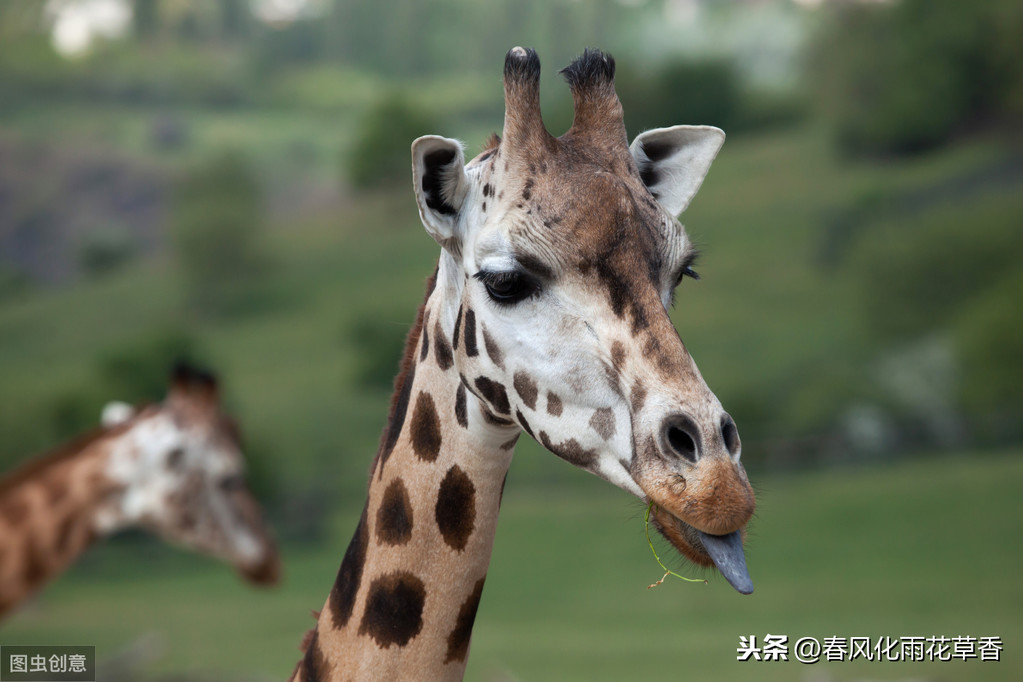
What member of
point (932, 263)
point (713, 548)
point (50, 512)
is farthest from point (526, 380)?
point (932, 263)

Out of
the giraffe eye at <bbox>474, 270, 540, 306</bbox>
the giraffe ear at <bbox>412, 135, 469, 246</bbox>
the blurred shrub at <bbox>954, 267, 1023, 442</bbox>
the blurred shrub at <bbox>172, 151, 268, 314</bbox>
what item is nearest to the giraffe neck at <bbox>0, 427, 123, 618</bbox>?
the giraffe ear at <bbox>412, 135, 469, 246</bbox>

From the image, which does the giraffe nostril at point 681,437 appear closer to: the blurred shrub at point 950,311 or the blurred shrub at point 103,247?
the blurred shrub at point 950,311

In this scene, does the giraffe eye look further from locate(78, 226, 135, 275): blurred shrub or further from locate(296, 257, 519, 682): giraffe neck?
locate(78, 226, 135, 275): blurred shrub

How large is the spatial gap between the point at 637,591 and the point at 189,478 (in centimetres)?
753

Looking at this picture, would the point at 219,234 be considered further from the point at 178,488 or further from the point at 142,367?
the point at 178,488

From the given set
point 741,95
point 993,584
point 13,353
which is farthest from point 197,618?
point 741,95

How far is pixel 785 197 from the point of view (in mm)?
17953

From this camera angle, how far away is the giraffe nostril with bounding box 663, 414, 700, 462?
258 centimetres

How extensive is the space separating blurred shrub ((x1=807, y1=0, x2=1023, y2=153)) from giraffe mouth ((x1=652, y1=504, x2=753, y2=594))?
16.5 meters

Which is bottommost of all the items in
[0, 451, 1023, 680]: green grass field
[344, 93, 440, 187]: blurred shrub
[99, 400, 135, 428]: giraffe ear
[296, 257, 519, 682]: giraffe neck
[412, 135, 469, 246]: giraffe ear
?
[0, 451, 1023, 680]: green grass field

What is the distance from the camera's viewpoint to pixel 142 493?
8.77 metres

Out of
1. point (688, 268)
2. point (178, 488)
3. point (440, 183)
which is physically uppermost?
point (440, 183)

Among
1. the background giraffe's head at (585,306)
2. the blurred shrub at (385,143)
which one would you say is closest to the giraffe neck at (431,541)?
the background giraffe's head at (585,306)

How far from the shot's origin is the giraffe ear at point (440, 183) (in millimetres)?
3053
